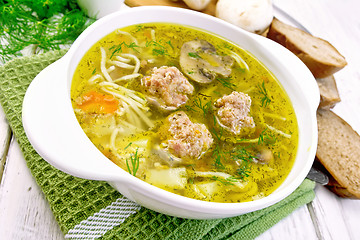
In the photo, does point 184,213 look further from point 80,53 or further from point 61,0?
point 61,0

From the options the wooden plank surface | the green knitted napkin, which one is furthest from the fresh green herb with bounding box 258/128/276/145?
the wooden plank surface

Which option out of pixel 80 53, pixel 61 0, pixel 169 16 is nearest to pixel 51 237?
pixel 80 53

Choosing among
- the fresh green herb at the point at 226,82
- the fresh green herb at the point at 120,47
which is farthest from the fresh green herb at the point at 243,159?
the fresh green herb at the point at 120,47

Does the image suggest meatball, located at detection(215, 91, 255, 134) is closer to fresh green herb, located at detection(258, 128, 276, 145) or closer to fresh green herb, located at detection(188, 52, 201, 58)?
fresh green herb, located at detection(258, 128, 276, 145)

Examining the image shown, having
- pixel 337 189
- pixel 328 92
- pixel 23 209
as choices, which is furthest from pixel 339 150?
pixel 23 209

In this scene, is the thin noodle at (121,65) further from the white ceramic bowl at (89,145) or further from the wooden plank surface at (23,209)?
the wooden plank surface at (23,209)

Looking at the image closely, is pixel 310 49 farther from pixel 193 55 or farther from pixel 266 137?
pixel 266 137
